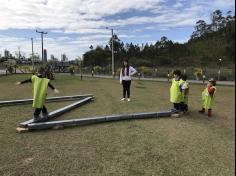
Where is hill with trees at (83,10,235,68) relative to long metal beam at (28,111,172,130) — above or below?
above

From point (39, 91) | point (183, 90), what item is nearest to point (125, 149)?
point (39, 91)

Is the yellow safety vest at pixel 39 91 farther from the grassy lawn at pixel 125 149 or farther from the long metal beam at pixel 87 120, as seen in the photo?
the grassy lawn at pixel 125 149

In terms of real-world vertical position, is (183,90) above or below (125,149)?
above

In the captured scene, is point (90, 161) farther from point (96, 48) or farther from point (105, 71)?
point (96, 48)

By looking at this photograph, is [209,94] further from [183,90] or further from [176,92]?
[176,92]

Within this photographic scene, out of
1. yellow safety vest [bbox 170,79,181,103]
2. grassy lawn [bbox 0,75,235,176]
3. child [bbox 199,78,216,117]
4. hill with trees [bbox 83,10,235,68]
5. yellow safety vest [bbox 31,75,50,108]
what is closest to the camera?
grassy lawn [bbox 0,75,235,176]

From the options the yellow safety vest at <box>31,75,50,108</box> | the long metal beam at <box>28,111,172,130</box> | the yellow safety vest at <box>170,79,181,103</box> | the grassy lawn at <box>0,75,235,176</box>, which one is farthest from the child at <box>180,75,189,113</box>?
the yellow safety vest at <box>31,75,50,108</box>

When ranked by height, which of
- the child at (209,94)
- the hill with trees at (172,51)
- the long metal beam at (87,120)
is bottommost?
the long metal beam at (87,120)

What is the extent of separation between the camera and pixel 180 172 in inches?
201

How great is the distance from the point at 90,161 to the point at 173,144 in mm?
1964

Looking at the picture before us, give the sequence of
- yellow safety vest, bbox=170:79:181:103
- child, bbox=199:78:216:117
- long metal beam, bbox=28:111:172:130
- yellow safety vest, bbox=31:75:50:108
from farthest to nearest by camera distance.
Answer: child, bbox=199:78:216:117 → yellow safety vest, bbox=170:79:181:103 → yellow safety vest, bbox=31:75:50:108 → long metal beam, bbox=28:111:172:130

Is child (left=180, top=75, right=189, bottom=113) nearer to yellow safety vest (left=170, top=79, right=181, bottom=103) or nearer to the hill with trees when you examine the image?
yellow safety vest (left=170, top=79, right=181, bottom=103)

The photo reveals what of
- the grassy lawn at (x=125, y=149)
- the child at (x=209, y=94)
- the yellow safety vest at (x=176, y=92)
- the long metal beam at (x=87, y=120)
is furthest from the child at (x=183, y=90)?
the grassy lawn at (x=125, y=149)

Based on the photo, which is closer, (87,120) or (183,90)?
(87,120)
